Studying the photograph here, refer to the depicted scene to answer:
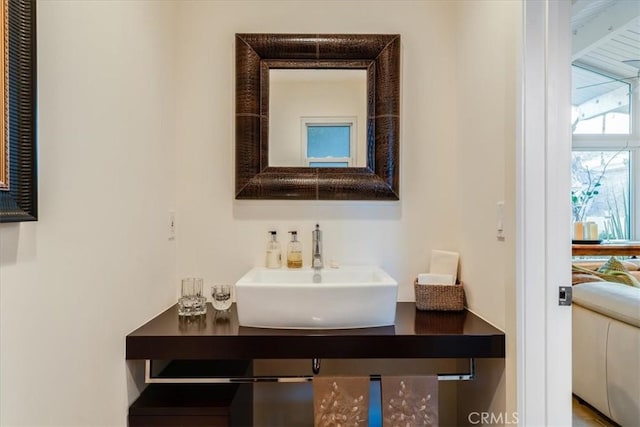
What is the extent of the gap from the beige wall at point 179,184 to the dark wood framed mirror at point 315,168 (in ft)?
0.23

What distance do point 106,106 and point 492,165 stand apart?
1.36m

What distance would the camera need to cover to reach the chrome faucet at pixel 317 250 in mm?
1747

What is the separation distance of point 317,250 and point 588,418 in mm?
1838

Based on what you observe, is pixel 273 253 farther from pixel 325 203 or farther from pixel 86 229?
pixel 86 229

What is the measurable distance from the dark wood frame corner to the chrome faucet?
1.10 metres

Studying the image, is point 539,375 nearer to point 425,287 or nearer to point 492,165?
point 425,287

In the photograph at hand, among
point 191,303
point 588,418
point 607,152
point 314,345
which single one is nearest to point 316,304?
point 314,345


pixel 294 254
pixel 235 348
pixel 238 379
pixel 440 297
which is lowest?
pixel 238 379


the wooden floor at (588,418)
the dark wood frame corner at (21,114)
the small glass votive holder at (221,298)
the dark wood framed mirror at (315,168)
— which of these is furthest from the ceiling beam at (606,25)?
the dark wood frame corner at (21,114)

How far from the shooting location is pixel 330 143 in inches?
70.9

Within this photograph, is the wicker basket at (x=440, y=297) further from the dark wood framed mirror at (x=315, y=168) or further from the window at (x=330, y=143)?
the window at (x=330, y=143)

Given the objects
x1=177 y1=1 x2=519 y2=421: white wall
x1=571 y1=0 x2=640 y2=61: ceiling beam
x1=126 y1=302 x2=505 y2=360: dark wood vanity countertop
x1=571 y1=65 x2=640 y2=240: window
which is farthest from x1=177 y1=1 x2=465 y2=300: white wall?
x1=571 y1=65 x2=640 y2=240: window

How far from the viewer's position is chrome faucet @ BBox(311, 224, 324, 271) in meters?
1.75

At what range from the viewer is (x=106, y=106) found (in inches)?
47.4
